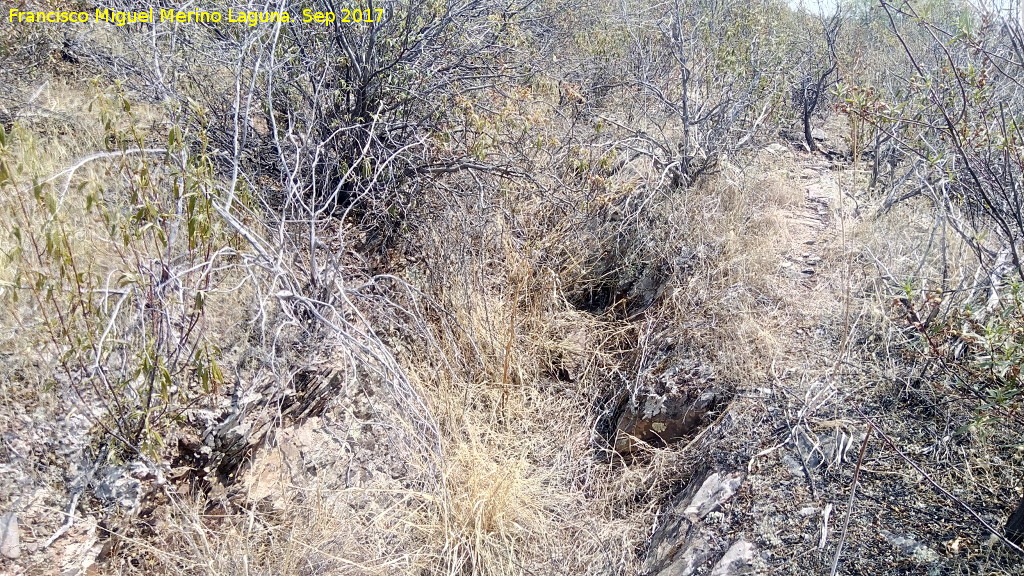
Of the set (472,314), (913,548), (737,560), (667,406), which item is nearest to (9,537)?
(472,314)

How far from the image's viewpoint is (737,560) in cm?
198

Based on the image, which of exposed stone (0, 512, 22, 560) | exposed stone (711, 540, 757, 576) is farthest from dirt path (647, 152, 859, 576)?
exposed stone (0, 512, 22, 560)

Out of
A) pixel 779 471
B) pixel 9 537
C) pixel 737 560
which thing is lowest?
pixel 9 537

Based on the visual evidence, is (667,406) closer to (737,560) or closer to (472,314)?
(737,560)

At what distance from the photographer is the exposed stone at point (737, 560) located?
1.95m

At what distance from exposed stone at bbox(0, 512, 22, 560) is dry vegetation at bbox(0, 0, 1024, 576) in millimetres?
19

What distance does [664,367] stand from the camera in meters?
3.03

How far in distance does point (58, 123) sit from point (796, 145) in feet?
18.0

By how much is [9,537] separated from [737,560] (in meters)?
2.38

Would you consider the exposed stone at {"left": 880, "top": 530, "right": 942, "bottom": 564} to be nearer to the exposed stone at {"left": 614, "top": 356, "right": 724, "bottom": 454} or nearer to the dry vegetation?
the dry vegetation

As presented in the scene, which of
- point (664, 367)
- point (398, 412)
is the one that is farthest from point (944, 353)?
point (398, 412)

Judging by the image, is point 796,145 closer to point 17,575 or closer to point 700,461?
point 700,461

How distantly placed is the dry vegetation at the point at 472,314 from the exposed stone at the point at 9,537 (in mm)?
19

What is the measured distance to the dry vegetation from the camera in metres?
2.02
